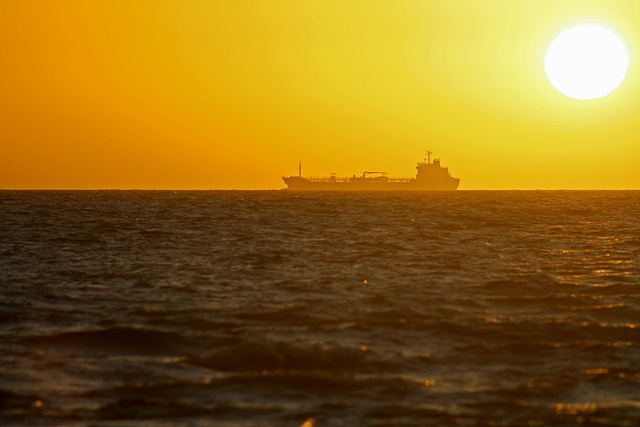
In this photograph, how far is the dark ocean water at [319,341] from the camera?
814 centimetres

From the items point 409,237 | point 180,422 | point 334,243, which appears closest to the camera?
point 180,422

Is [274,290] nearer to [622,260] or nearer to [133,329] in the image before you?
[133,329]

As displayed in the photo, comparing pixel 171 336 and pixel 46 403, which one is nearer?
pixel 46 403

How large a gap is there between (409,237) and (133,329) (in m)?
22.6

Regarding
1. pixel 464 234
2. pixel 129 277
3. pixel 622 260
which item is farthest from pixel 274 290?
pixel 464 234

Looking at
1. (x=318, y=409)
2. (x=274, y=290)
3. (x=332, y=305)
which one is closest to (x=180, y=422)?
(x=318, y=409)

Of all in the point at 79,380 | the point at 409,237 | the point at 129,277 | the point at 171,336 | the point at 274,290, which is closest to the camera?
the point at 79,380

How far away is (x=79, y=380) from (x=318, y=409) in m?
3.12

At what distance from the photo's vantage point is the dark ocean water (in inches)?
320

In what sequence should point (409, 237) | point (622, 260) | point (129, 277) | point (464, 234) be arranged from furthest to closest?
point (464, 234)
point (409, 237)
point (622, 260)
point (129, 277)

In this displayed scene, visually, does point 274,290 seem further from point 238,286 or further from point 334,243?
point 334,243

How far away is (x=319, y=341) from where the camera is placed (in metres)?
11.1

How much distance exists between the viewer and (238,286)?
56.7 feet

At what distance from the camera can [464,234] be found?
36094 millimetres
